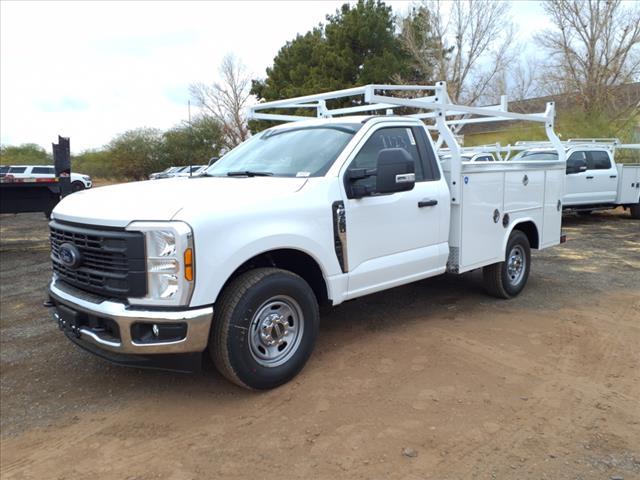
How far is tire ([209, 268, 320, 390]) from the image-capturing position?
11.4 feet

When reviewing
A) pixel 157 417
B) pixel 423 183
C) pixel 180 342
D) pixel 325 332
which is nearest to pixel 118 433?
pixel 157 417

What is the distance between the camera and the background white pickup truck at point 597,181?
13266 millimetres

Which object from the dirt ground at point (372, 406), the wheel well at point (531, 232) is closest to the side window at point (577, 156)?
the wheel well at point (531, 232)

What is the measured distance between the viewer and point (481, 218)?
17.9 ft

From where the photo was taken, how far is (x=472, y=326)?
516 centimetres

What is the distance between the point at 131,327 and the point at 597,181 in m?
13.6

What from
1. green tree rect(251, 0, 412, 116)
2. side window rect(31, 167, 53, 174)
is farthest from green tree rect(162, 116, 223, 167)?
side window rect(31, 167, 53, 174)

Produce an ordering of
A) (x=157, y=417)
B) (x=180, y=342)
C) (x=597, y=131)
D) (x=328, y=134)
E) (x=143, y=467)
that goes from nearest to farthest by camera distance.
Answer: (x=143, y=467) → (x=180, y=342) → (x=157, y=417) → (x=328, y=134) → (x=597, y=131)

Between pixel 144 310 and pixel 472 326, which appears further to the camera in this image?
pixel 472 326

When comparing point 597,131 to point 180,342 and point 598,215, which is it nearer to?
point 598,215

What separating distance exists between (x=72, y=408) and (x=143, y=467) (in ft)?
3.54

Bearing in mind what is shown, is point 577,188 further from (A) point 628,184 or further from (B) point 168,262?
(B) point 168,262

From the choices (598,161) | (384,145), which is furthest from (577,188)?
(384,145)

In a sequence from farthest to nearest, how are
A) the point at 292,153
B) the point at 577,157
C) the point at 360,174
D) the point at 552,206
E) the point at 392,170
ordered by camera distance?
the point at 577,157, the point at 552,206, the point at 292,153, the point at 360,174, the point at 392,170
